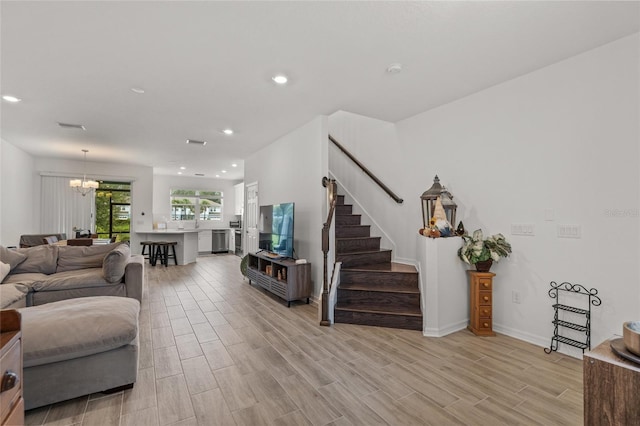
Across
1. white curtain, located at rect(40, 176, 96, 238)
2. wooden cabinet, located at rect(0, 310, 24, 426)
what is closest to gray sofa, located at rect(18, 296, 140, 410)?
wooden cabinet, located at rect(0, 310, 24, 426)

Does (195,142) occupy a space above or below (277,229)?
above

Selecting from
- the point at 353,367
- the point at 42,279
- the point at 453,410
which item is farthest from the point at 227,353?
the point at 42,279

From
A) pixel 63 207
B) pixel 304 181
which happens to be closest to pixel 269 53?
pixel 304 181

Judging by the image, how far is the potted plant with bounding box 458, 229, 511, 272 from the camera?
307 centimetres

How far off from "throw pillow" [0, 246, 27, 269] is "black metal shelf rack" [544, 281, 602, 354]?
5.98 meters

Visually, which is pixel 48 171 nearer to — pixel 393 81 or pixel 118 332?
pixel 118 332

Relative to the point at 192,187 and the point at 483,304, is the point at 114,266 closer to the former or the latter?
the point at 483,304

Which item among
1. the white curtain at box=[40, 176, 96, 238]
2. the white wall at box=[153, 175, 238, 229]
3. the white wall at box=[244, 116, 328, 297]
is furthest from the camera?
the white wall at box=[153, 175, 238, 229]

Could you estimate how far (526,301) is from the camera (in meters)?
3.00

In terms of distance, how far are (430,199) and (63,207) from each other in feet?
28.3

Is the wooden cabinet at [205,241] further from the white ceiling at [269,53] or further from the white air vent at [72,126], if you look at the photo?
the white ceiling at [269,53]

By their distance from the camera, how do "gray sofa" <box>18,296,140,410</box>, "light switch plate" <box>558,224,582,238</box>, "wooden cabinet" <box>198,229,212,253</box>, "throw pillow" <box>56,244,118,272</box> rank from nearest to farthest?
"gray sofa" <box>18,296,140,410</box>
"light switch plate" <box>558,224,582,238</box>
"throw pillow" <box>56,244,118,272</box>
"wooden cabinet" <box>198,229,212,253</box>

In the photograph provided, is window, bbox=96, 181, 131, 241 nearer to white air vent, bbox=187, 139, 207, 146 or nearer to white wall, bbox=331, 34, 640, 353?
white air vent, bbox=187, 139, 207, 146

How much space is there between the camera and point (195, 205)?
10547 mm
